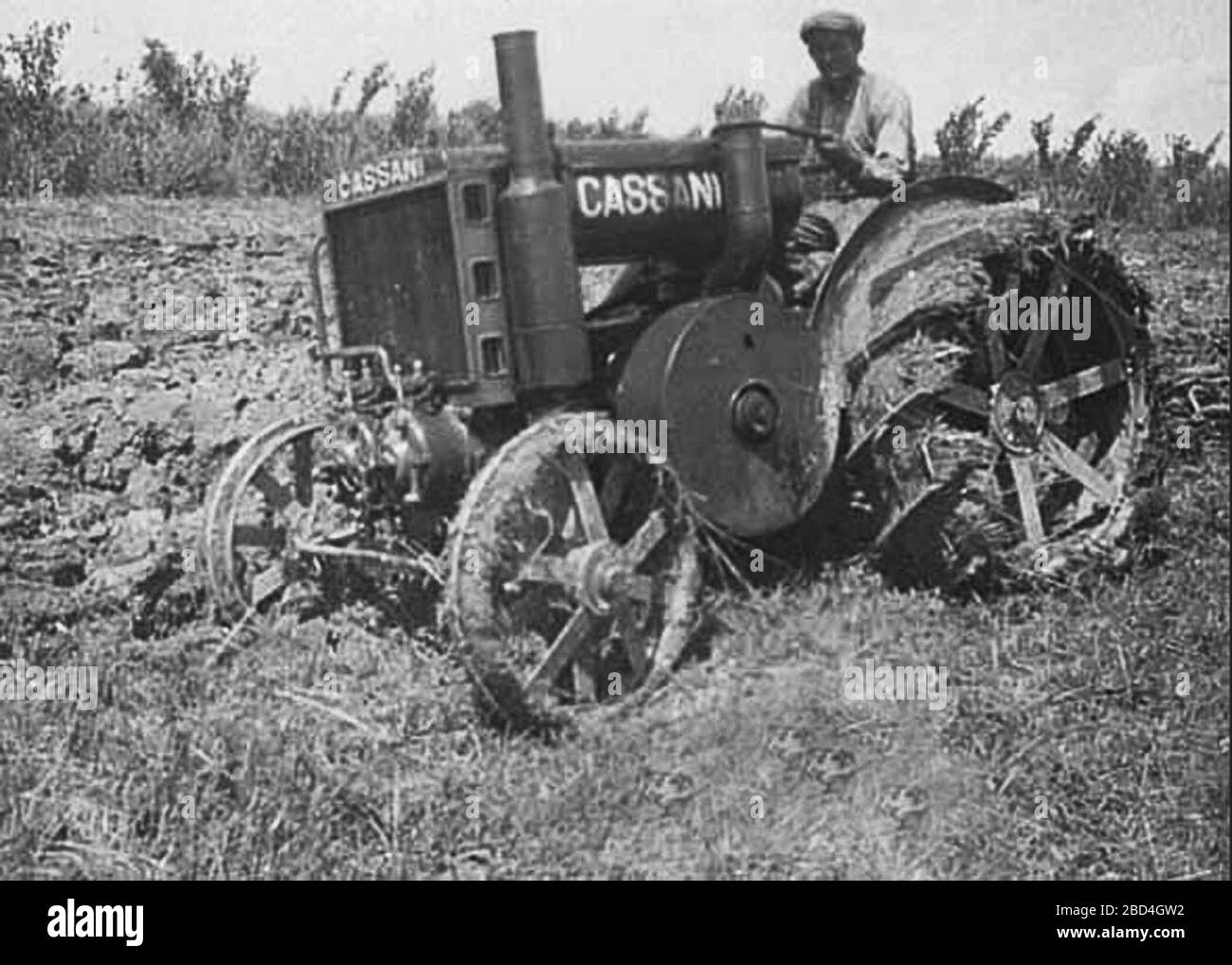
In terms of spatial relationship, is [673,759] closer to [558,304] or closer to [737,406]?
[737,406]

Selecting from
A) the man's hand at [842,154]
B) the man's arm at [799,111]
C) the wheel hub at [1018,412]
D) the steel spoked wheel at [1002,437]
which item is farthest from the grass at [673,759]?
the man's arm at [799,111]

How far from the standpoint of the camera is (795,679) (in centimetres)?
463

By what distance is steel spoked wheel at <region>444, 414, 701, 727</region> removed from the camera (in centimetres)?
438

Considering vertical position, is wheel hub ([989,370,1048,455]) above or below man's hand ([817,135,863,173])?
below

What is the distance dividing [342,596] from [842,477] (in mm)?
1388

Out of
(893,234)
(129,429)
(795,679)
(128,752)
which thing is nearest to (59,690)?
(128,752)

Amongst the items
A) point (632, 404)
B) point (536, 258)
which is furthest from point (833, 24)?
point (632, 404)

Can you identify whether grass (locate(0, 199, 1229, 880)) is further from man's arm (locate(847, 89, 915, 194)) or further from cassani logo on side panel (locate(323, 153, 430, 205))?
cassani logo on side panel (locate(323, 153, 430, 205))

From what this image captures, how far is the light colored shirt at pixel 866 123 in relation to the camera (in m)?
5.27

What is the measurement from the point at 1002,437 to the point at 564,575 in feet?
4.90

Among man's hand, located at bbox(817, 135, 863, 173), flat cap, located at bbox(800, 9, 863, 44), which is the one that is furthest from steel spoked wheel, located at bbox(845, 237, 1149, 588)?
flat cap, located at bbox(800, 9, 863, 44)

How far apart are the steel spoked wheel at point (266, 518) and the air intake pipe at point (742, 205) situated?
1.17 metres

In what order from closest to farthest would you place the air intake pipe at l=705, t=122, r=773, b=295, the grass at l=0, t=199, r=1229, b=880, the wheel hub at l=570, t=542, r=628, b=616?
the grass at l=0, t=199, r=1229, b=880 → the wheel hub at l=570, t=542, r=628, b=616 → the air intake pipe at l=705, t=122, r=773, b=295

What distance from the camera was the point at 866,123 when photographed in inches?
211
